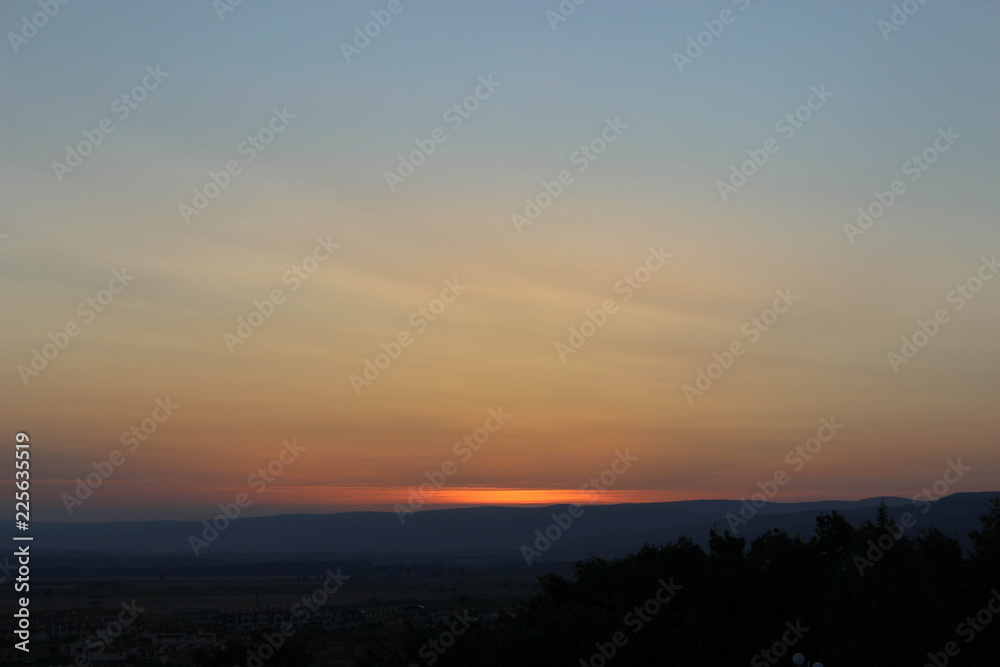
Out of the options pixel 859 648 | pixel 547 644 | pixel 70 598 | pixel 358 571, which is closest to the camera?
pixel 859 648

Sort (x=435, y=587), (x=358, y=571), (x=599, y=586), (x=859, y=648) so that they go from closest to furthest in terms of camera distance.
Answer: (x=859, y=648)
(x=599, y=586)
(x=435, y=587)
(x=358, y=571)

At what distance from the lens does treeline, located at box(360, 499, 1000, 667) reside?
877 inches

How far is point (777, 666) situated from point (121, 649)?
42.1 m

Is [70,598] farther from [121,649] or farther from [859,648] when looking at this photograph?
[859,648]

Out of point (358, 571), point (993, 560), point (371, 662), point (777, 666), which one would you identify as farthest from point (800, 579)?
point (358, 571)

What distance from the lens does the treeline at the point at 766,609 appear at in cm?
2227

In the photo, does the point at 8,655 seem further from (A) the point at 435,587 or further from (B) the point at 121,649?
(A) the point at 435,587

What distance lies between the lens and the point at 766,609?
98.7 feet

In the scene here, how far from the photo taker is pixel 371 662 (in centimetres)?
3019

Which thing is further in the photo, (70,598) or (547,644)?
(70,598)

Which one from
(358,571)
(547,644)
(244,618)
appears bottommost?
(358,571)

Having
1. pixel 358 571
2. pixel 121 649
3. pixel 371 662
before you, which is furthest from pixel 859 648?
pixel 358 571

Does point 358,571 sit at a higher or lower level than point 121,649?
lower

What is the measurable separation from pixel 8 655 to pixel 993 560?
164 ft
